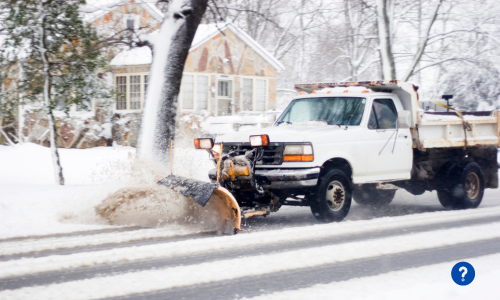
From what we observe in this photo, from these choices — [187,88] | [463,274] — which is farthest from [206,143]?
[187,88]

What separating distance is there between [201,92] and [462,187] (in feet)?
54.6

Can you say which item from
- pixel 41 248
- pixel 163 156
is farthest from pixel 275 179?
pixel 163 156

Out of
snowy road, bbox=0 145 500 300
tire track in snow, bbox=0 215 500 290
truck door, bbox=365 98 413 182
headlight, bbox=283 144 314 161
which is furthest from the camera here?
truck door, bbox=365 98 413 182

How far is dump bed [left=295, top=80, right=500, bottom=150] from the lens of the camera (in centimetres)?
984

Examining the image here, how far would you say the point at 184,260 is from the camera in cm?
619

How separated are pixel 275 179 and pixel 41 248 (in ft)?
10.2

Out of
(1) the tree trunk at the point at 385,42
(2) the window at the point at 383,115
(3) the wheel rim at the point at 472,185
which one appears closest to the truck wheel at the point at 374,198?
(3) the wheel rim at the point at 472,185

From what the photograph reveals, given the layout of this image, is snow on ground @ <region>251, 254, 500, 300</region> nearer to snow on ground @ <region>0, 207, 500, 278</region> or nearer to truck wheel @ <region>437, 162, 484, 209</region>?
snow on ground @ <region>0, 207, 500, 278</region>

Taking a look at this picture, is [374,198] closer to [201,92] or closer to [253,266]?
[253,266]

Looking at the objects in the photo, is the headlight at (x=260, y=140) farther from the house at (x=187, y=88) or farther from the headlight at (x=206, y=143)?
the house at (x=187, y=88)

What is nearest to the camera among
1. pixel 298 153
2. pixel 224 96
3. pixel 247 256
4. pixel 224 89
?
pixel 247 256

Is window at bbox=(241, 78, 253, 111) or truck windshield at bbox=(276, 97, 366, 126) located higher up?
window at bbox=(241, 78, 253, 111)

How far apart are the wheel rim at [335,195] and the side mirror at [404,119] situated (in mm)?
1586

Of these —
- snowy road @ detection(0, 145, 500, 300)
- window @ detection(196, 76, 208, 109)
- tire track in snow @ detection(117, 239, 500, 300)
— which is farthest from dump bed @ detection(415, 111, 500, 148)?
window @ detection(196, 76, 208, 109)
